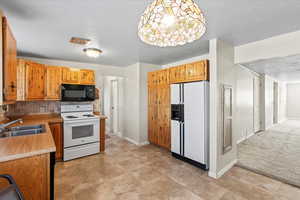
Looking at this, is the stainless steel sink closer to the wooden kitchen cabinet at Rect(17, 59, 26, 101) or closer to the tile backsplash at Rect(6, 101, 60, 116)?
the wooden kitchen cabinet at Rect(17, 59, 26, 101)

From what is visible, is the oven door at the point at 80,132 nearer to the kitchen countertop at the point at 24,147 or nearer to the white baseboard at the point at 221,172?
the kitchen countertop at the point at 24,147

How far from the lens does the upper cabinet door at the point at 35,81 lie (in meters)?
3.06

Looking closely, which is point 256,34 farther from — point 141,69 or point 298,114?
point 298,114

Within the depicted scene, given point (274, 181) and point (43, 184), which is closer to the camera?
point (43, 184)

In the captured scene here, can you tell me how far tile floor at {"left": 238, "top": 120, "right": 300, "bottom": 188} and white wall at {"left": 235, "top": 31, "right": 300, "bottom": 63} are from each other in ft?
6.87

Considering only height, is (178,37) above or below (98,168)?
above

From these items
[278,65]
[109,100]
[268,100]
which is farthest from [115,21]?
[268,100]

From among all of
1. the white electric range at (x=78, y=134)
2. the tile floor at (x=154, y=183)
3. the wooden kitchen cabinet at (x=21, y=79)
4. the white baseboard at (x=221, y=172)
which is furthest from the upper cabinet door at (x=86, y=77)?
the white baseboard at (x=221, y=172)

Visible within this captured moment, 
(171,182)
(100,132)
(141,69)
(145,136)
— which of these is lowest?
(171,182)

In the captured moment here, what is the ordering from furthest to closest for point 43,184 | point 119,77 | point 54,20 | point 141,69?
point 119,77 < point 141,69 < point 54,20 < point 43,184

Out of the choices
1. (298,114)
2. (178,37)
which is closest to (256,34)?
(178,37)

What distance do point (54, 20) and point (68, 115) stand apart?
235 centimetres

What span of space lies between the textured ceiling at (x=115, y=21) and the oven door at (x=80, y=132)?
168cm

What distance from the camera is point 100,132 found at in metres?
3.64
